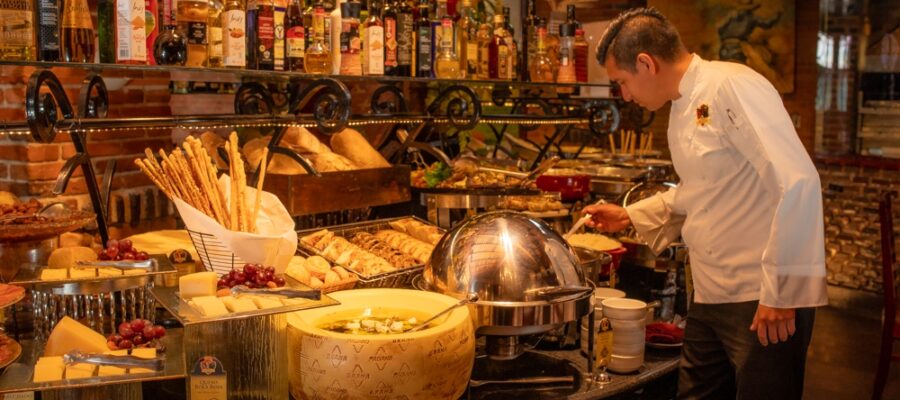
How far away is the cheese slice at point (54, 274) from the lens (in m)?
2.11

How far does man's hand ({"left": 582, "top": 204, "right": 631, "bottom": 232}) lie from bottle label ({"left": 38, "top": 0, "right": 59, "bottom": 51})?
5.84 feet

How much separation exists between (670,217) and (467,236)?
3.06 feet

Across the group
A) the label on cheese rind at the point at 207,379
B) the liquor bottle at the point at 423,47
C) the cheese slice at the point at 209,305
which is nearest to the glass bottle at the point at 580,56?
the liquor bottle at the point at 423,47

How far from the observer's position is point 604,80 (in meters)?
5.05

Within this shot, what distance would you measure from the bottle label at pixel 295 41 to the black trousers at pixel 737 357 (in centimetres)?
157

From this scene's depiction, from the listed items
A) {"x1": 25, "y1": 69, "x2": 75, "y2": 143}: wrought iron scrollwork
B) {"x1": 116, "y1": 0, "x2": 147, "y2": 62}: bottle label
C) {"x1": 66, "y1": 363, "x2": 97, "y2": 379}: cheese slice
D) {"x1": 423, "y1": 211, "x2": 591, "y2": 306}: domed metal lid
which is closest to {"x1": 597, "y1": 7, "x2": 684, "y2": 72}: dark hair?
{"x1": 423, "y1": 211, "x2": 591, "y2": 306}: domed metal lid

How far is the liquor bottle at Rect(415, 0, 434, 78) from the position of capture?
3428 millimetres

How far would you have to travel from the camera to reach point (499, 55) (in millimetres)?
3959

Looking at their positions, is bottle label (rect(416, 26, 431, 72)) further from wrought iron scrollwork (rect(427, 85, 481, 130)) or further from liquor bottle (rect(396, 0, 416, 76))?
wrought iron scrollwork (rect(427, 85, 481, 130))

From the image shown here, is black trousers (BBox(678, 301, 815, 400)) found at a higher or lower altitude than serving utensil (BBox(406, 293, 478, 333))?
lower

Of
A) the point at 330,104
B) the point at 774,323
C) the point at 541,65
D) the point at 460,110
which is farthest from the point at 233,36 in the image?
the point at 541,65

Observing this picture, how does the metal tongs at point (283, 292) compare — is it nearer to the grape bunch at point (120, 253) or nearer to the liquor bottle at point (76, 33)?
the grape bunch at point (120, 253)

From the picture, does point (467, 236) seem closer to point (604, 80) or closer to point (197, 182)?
point (197, 182)

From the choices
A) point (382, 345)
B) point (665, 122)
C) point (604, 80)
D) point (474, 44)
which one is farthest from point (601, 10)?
point (382, 345)
